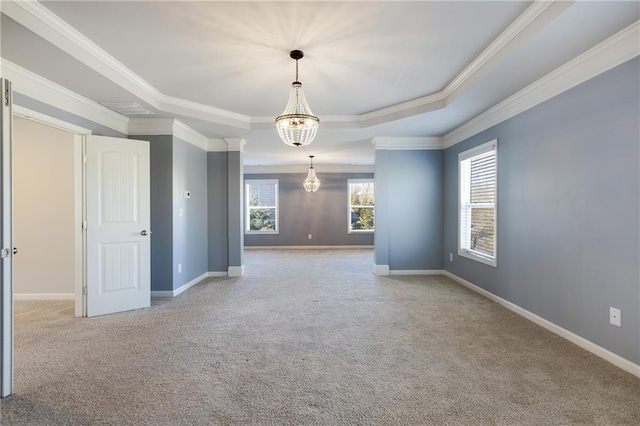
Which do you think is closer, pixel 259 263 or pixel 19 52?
pixel 19 52

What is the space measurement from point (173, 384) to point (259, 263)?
4916 mm

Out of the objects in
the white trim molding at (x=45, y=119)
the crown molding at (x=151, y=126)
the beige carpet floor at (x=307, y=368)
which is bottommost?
the beige carpet floor at (x=307, y=368)

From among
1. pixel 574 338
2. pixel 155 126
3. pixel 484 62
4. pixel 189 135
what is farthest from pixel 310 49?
pixel 574 338

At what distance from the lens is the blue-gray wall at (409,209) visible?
18.6 feet

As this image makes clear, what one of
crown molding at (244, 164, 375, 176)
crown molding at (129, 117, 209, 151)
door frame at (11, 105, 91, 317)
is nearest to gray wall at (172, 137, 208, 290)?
crown molding at (129, 117, 209, 151)

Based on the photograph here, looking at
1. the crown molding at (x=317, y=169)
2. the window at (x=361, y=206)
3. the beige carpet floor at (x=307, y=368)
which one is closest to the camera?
the beige carpet floor at (x=307, y=368)

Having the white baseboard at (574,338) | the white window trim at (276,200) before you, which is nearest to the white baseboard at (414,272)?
the white baseboard at (574,338)

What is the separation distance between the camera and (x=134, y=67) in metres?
3.08

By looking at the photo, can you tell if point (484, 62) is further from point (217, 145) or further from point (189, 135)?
point (217, 145)

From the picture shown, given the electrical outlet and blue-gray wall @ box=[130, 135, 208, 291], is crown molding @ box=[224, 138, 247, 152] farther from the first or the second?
the electrical outlet

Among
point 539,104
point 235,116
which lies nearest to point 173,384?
point 235,116

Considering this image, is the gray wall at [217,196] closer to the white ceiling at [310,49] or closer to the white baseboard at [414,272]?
the white ceiling at [310,49]

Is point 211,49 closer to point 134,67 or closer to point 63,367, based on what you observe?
point 134,67

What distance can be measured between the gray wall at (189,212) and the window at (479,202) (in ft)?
13.7
